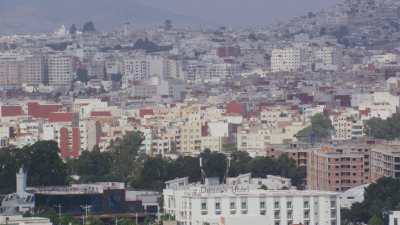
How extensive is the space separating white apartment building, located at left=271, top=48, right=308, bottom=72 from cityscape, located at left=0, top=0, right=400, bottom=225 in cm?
8

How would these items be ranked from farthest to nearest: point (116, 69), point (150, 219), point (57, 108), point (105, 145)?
1. point (116, 69)
2. point (57, 108)
3. point (105, 145)
4. point (150, 219)

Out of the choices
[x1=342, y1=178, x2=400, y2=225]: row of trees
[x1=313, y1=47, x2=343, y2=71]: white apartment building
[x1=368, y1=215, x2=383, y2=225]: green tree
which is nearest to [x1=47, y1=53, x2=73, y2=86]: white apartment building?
[x1=313, y1=47, x2=343, y2=71]: white apartment building

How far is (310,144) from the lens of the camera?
2383 inches

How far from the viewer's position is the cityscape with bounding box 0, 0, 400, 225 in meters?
42.9

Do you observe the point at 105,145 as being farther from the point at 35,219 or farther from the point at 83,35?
the point at 83,35

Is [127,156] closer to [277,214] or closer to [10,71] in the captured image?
[277,214]

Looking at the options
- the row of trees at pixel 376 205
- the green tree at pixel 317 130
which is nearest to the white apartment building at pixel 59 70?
the green tree at pixel 317 130

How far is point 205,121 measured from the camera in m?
71.9

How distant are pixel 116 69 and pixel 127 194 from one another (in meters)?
72.2

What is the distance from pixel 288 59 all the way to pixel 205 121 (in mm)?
50250

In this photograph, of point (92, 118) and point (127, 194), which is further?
point (92, 118)

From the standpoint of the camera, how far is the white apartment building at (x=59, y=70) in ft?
370

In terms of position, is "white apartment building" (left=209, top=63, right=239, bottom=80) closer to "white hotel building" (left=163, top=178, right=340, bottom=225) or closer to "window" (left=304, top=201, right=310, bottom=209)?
"white hotel building" (left=163, top=178, right=340, bottom=225)

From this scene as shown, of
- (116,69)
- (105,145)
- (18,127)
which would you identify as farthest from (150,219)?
(116,69)
